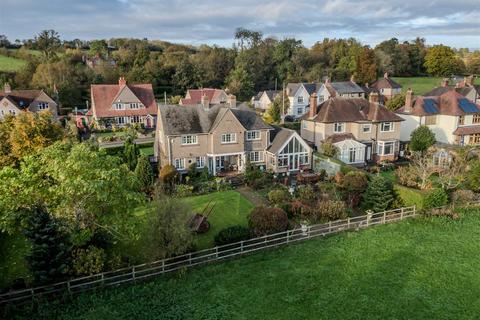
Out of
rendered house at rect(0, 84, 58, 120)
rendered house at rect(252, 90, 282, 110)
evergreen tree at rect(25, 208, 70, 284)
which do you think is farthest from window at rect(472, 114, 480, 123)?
rendered house at rect(0, 84, 58, 120)

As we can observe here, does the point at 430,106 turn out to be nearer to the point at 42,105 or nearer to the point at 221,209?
the point at 221,209

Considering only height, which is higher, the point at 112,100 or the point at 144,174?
the point at 112,100

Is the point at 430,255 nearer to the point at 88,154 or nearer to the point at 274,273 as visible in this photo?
the point at 274,273

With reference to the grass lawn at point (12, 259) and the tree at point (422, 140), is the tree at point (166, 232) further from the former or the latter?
the tree at point (422, 140)

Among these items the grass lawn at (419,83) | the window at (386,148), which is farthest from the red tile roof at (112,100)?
the grass lawn at (419,83)

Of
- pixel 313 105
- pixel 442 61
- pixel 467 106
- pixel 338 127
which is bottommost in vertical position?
pixel 338 127

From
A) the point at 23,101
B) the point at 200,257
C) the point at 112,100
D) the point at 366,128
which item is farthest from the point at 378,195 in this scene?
the point at 23,101

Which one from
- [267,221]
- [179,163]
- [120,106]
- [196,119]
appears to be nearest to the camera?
[267,221]
